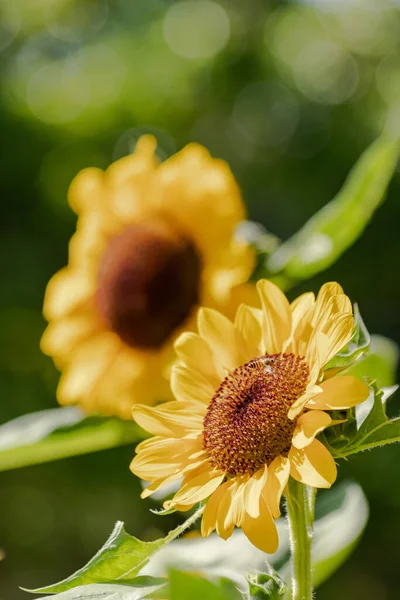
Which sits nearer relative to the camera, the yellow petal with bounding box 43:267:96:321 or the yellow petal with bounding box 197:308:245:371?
the yellow petal with bounding box 197:308:245:371

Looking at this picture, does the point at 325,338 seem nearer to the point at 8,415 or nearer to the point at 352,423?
the point at 352,423

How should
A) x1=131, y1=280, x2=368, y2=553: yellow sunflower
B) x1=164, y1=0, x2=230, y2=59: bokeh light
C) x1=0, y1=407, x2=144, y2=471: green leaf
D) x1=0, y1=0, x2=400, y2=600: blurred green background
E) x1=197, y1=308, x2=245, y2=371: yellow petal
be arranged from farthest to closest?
x1=164, y1=0, x2=230, y2=59: bokeh light < x1=0, y1=0, x2=400, y2=600: blurred green background < x1=0, y1=407, x2=144, y2=471: green leaf < x1=197, y1=308, x2=245, y2=371: yellow petal < x1=131, y1=280, x2=368, y2=553: yellow sunflower

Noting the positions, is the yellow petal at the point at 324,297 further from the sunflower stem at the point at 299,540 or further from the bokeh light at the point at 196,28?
the bokeh light at the point at 196,28

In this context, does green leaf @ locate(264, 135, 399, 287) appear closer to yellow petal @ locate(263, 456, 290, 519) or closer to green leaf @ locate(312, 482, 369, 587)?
green leaf @ locate(312, 482, 369, 587)

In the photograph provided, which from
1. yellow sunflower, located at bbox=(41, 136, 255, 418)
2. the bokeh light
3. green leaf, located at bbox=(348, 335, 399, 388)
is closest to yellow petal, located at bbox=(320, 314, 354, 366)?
green leaf, located at bbox=(348, 335, 399, 388)

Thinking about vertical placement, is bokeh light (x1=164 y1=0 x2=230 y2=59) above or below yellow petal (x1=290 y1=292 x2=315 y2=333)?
above

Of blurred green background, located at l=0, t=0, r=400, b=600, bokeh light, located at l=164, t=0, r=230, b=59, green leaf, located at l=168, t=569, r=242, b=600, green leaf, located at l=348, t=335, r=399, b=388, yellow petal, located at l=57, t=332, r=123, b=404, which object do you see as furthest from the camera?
bokeh light, located at l=164, t=0, r=230, b=59

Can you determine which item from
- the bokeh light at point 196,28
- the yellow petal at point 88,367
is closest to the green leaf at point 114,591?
the yellow petal at point 88,367
